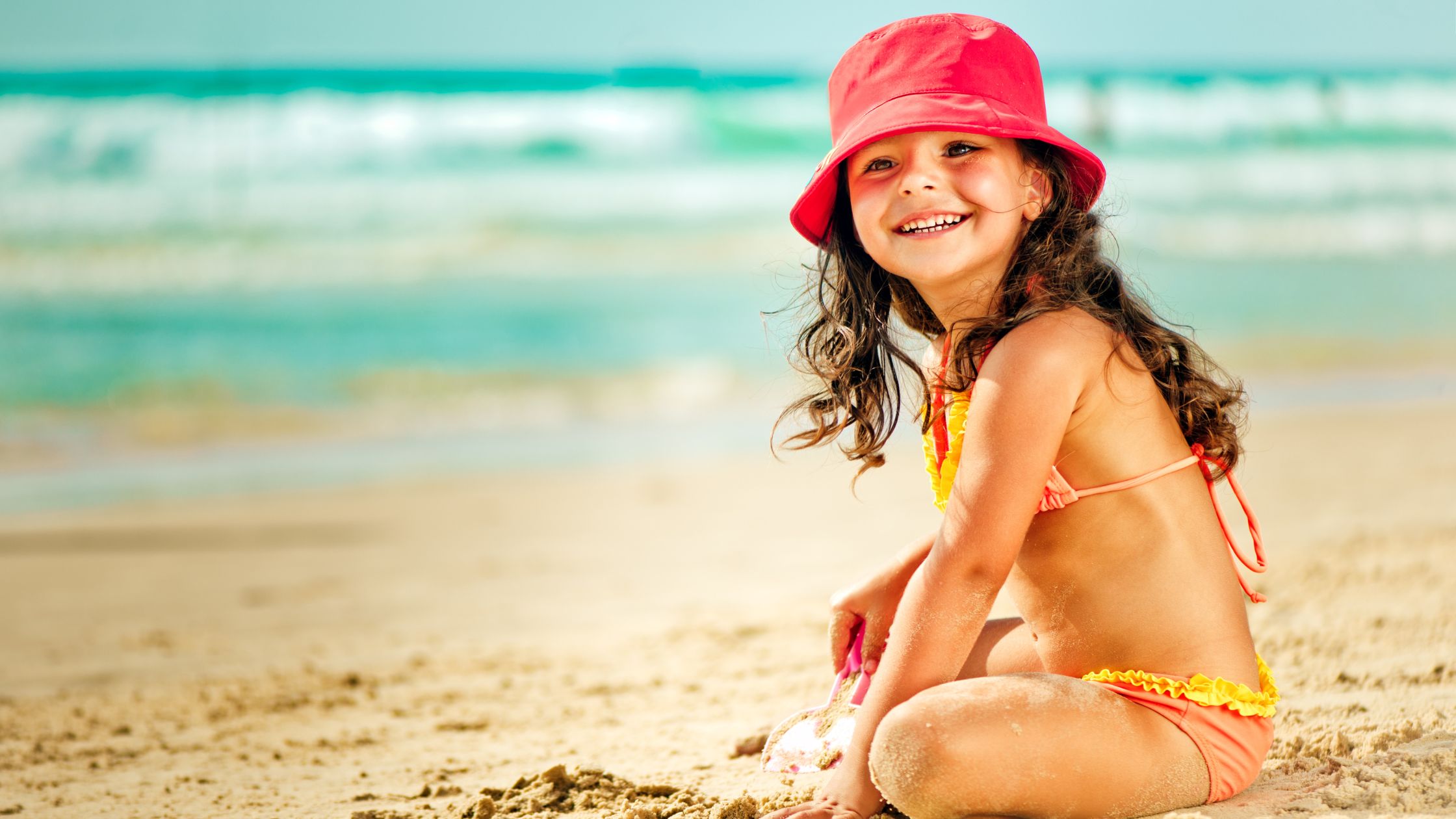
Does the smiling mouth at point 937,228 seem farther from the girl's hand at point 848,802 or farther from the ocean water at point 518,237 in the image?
the ocean water at point 518,237

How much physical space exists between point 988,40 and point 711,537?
301 centimetres

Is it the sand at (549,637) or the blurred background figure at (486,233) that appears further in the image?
the blurred background figure at (486,233)

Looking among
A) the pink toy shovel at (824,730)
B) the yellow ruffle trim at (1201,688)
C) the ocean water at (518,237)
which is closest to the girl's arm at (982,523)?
the yellow ruffle trim at (1201,688)

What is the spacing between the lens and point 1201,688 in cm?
174

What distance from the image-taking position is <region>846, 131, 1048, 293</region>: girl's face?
1903 millimetres

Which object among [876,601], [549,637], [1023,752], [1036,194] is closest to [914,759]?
[1023,752]

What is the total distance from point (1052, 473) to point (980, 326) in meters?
0.25

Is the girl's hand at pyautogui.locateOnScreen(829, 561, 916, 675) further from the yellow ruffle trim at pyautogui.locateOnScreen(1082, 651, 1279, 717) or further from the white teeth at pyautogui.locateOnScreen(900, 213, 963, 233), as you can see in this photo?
the white teeth at pyautogui.locateOnScreen(900, 213, 963, 233)

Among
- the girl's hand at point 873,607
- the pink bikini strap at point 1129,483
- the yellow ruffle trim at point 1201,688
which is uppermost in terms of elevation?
the pink bikini strap at point 1129,483

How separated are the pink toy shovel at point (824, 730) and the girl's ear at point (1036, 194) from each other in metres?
0.79

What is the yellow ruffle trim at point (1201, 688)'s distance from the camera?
1.73 meters

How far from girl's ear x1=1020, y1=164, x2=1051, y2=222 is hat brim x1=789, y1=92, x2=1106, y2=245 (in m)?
0.05

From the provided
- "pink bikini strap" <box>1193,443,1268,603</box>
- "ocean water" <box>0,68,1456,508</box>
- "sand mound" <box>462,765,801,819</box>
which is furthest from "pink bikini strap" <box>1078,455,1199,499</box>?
"ocean water" <box>0,68,1456,508</box>

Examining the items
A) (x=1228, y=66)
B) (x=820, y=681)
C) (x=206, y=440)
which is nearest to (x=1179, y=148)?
(x=1228, y=66)
